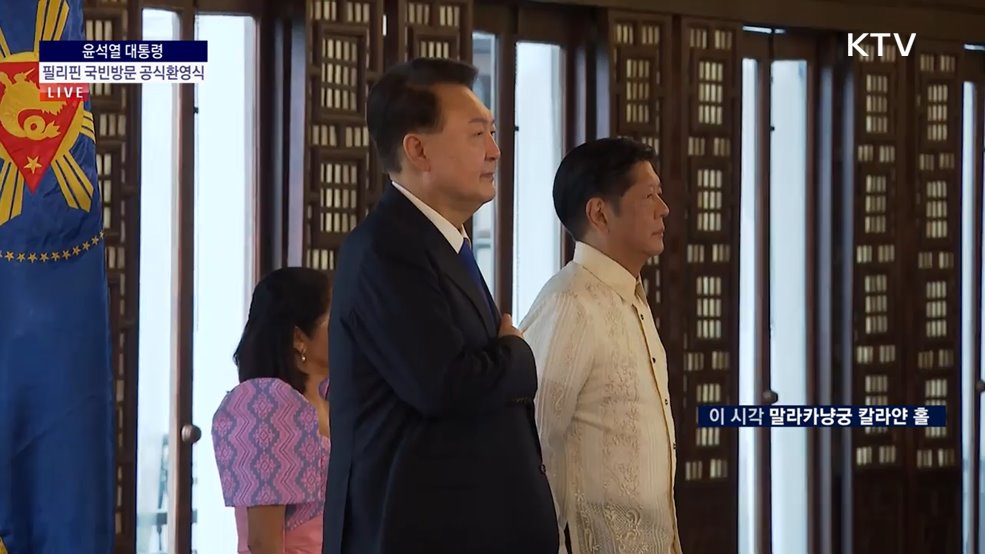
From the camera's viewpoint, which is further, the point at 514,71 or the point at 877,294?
the point at 877,294

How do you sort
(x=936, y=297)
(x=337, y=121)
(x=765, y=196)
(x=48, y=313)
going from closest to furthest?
(x=48, y=313) → (x=337, y=121) → (x=765, y=196) → (x=936, y=297)

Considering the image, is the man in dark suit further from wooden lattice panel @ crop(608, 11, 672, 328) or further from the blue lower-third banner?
the blue lower-third banner

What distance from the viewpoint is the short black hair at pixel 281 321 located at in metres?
2.72

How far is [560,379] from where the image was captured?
264 cm

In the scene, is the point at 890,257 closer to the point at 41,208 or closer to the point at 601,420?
the point at 601,420

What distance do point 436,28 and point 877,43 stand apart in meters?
1.72

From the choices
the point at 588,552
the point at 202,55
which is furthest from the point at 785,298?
the point at 588,552

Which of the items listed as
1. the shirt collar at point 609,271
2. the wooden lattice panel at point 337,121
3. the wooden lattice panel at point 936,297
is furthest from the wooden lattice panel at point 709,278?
the shirt collar at point 609,271

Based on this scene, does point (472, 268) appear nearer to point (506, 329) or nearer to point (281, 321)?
Answer: point (506, 329)

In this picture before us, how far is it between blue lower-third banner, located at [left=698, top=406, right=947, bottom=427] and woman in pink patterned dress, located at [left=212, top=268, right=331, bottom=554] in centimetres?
215

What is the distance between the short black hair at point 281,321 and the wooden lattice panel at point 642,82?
1849 millimetres

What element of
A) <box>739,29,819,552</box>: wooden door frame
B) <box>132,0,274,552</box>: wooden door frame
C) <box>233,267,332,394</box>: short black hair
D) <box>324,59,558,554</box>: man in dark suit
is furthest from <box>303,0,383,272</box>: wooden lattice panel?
<box>324,59,558,554</box>: man in dark suit

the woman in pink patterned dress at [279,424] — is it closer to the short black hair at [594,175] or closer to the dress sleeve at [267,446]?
the dress sleeve at [267,446]

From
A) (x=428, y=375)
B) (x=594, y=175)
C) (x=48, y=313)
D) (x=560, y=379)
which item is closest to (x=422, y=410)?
(x=428, y=375)
